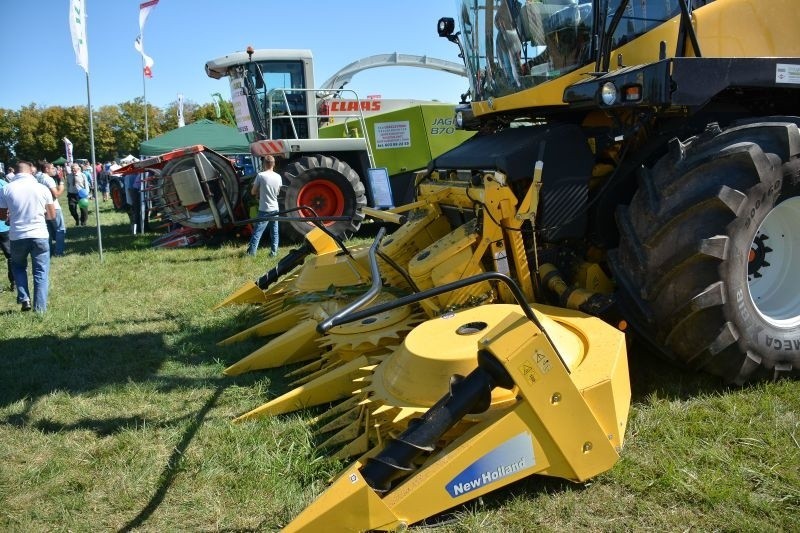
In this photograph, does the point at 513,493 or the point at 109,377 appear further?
the point at 109,377

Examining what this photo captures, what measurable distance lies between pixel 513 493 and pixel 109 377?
3.18 metres

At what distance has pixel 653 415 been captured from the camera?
3.06m

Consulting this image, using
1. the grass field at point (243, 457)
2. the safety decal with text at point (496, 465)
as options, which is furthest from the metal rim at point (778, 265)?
the safety decal with text at point (496, 465)

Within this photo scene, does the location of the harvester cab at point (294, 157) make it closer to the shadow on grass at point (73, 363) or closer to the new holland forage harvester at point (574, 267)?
the shadow on grass at point (73, 363)

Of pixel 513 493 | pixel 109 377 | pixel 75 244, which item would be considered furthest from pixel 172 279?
pixel 513 493

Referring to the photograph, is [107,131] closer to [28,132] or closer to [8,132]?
[28,132]

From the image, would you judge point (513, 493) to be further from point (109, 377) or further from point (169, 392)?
point (109, 377)

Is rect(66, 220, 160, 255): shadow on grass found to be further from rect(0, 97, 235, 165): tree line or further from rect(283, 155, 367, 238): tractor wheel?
rect(0, 97, 235, 165): tree line

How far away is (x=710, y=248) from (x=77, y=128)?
5536 cm

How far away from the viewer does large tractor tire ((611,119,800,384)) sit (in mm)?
2936

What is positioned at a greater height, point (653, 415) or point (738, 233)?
point (738, 233)

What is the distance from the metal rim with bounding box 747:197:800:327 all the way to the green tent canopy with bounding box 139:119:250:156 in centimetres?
1389

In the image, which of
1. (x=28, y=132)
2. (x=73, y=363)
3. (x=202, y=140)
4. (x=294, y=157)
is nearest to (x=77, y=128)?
(x=28, y=132)

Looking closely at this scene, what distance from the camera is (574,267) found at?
3713mm
